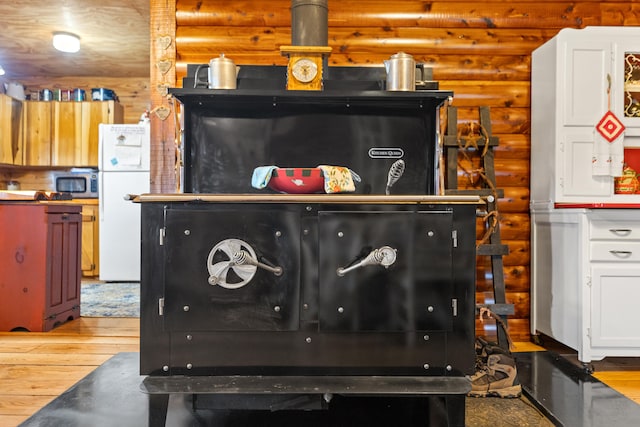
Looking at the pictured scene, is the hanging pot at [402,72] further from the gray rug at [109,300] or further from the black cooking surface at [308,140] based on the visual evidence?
the gray rug at [109,300]

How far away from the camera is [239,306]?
4.31 ft

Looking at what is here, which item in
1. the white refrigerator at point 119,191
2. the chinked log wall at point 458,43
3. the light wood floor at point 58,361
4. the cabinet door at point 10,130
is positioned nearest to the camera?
the light wood floor at point 58,361

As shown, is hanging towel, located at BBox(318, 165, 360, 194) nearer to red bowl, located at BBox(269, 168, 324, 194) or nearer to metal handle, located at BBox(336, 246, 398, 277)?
red bowl, located at BBox(269, 168, 324, 194)

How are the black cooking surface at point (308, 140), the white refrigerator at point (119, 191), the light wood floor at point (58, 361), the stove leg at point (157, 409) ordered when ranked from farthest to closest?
the white refrigerator at point (119, 191) → the black cooking surface at point (308, 140) → the light wood floor at point (58, 361) → the stove leg at point (157, 409)

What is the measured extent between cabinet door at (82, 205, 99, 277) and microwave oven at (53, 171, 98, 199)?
0.53ft

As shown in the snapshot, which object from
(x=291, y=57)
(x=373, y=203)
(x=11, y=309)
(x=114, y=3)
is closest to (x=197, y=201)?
(x=373, y=203)

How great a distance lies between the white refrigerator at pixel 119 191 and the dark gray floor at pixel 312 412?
2627 millimetres

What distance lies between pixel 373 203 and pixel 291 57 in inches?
33.6

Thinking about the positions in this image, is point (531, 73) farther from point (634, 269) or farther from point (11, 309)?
point (11, 309)

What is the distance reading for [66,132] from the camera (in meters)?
4.74

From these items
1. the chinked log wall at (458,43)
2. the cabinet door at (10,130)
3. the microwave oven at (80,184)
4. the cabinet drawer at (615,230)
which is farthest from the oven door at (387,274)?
the cabinet door at (10,130)

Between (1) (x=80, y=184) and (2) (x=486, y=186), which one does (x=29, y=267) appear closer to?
(1) (x=80, y=184)

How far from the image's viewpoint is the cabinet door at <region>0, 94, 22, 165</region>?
4.57 meters

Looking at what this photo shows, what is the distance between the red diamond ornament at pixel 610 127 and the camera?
2.28 metres
